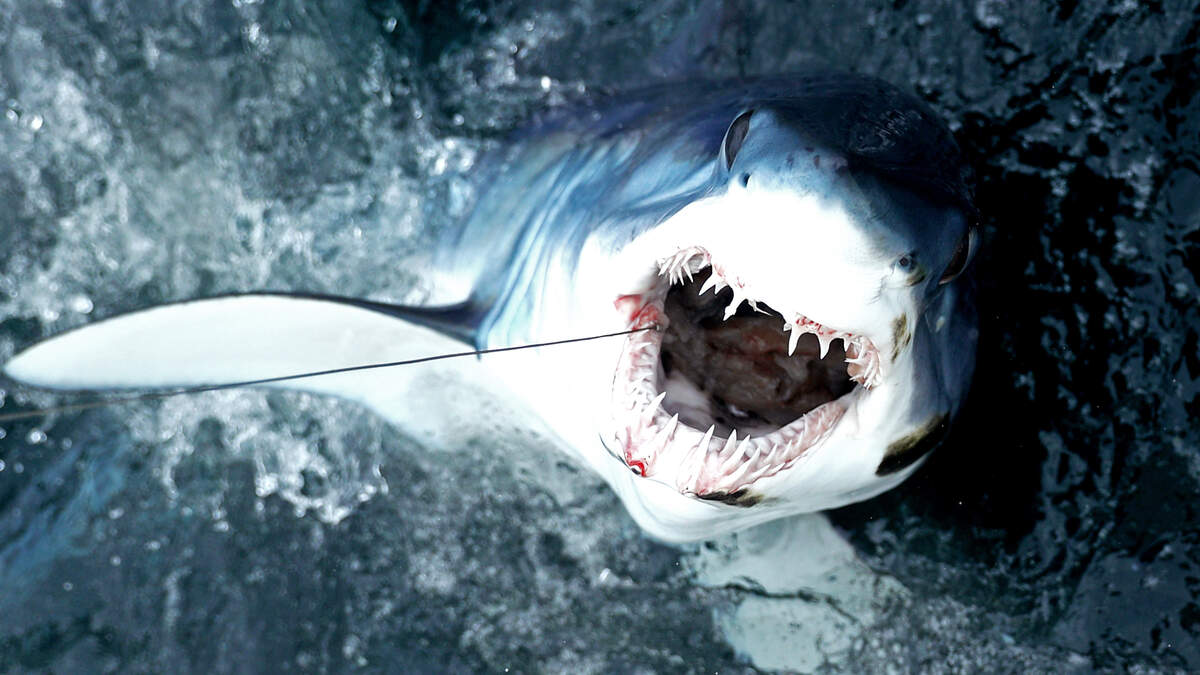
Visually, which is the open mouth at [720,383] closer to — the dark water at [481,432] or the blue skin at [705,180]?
the blue skin at [705,180]

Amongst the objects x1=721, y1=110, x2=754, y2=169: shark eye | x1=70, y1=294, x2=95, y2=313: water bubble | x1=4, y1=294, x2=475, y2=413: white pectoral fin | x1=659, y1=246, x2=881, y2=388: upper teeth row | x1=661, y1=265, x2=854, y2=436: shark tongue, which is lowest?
x1=70, y1=294, x2=95, y2=313: water bubble

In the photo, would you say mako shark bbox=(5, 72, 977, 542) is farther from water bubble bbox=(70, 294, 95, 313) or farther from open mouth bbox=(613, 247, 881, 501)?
water bubble bbox=(70, 294, 95, 313)

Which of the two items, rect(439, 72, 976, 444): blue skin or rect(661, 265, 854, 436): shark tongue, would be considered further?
rect(661, 265, 854, 436): shark tongue

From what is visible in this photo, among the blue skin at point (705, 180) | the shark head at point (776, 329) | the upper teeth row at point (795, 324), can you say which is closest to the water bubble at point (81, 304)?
Result: the blue skin at point (705, 180)

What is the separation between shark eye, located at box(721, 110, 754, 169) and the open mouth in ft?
0.36

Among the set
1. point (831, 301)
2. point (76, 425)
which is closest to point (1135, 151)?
point (831, 301)

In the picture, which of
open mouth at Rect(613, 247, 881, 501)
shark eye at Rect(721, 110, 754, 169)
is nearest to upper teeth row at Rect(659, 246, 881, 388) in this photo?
open mouth at Rect(613, 247, 881, 501)

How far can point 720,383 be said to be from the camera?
1.48 meters

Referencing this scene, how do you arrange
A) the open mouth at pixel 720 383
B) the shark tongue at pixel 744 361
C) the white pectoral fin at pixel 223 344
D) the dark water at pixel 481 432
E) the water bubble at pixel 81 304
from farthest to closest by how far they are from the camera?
the water bubble at pixel 81 304 → the dark water at pixel 481 432 → the white pectoral fin at pixel 223 344 → the shark tongue at pixel 744 361 → the open mouth at pixel 720 383

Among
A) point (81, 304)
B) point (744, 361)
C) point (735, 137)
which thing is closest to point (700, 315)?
point (744, 361)

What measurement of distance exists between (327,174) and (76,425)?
74 centimetres

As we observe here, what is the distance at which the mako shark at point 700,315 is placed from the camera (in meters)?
1.10

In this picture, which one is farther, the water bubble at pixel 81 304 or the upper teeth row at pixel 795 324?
the water bubble at pixel 81 304

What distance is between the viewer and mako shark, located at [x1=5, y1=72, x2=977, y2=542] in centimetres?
110
